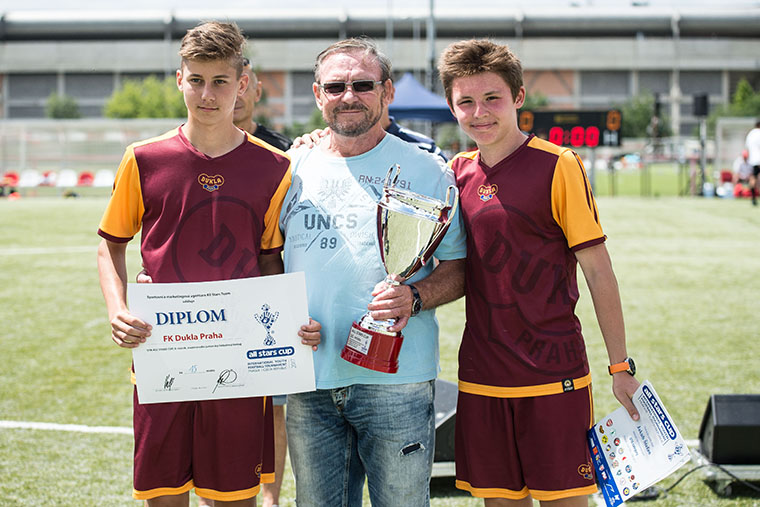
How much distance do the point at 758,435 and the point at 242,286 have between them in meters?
2.88

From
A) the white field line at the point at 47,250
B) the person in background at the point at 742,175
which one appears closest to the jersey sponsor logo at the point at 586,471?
the white field line at the point at 47,250

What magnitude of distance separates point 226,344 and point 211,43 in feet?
3.26

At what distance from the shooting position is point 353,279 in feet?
8.37

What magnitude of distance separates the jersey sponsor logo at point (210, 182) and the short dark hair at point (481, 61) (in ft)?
2.85

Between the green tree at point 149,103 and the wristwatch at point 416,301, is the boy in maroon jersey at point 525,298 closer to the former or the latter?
the wristwatch at point 416,301

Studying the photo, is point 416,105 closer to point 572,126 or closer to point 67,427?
point 572,126

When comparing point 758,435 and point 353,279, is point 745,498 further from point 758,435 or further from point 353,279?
point 353,279

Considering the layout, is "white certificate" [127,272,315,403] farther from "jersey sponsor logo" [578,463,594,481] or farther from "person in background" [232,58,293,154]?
"person in background" [232,58,293,154]

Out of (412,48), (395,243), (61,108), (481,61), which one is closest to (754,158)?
(481,61)

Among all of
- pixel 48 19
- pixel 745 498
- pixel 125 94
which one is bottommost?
pixel 745 498

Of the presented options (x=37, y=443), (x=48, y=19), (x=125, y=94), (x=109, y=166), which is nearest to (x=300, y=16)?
(x=125, y=94)

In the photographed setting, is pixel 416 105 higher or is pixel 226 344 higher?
pixel 416 105

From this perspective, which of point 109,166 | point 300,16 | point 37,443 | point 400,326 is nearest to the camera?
point 400,326
